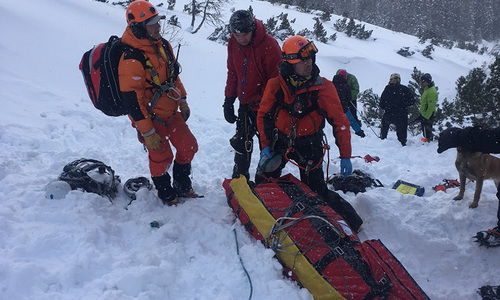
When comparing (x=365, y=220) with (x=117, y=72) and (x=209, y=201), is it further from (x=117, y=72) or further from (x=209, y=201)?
(x=117, y=72)

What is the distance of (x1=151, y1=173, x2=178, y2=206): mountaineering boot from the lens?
3.37 metres

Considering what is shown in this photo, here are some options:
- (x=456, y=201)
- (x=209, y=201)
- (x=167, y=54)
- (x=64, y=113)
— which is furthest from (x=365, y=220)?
(x=64, y=113)

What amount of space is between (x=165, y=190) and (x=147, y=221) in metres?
0.42

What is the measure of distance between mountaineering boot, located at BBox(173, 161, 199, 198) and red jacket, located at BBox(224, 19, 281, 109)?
1.04m

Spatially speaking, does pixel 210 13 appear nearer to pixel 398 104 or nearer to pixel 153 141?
pixel 398 104

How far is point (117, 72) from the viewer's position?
286cm

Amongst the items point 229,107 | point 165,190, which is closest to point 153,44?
point 229,107

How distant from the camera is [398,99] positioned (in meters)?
7.28

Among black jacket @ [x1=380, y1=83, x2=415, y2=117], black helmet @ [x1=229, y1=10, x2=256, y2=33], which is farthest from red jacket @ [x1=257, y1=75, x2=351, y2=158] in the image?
black jacket @ [x1=380, y1=83, x2=415, y2=117]

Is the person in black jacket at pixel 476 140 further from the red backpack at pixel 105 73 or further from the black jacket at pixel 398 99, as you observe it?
the black jacket at pixel 398 99

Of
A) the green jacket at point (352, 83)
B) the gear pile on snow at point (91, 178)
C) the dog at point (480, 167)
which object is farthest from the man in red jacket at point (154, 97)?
the green jacket at point (352, 83)

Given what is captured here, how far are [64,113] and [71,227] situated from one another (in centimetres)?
357

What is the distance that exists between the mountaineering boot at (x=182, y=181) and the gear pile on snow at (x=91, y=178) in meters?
0.69

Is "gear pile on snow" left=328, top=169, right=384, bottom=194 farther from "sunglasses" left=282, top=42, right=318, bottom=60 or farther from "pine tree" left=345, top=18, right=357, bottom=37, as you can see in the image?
"pine tree" left=345, top=18, right=357, bottom=37
